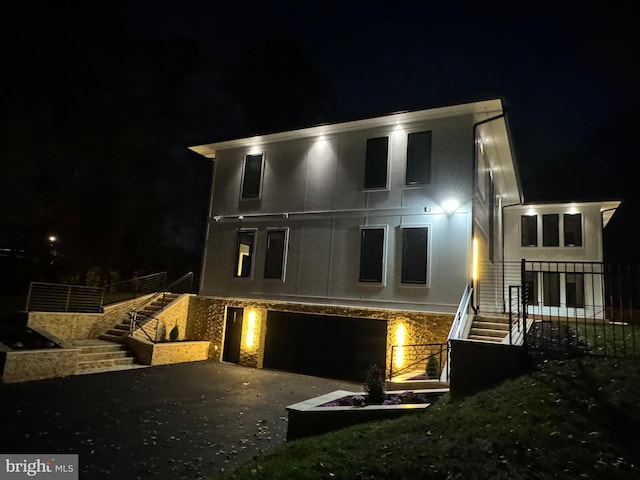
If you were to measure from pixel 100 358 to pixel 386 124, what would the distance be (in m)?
12.2

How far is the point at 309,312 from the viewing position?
14086 millimetres

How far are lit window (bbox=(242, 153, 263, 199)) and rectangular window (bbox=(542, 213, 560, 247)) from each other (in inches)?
518

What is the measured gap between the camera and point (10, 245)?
27.0 meters

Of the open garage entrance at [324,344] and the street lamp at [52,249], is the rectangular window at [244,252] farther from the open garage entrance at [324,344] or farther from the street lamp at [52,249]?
the street lamp at [52,249]

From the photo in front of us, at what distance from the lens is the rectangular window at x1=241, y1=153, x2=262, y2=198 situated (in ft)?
53.1

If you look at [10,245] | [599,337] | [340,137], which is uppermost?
[340,137]

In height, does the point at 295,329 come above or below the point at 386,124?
below

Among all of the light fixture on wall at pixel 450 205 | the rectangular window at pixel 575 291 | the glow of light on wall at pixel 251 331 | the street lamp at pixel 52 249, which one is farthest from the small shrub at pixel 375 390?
the street lamp at pixel 52 249

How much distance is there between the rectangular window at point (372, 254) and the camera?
43.1 ft

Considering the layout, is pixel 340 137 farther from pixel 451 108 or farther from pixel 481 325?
pixel 481 325

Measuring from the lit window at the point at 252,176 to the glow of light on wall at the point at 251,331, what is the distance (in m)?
4.65

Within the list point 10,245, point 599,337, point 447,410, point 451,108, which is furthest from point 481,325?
point 10,245

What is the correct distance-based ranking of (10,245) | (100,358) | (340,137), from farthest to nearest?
(10,245) < (340,137) < (100,358)

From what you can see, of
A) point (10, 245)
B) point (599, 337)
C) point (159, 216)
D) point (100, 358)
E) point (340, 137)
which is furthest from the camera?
point (159, 216)
